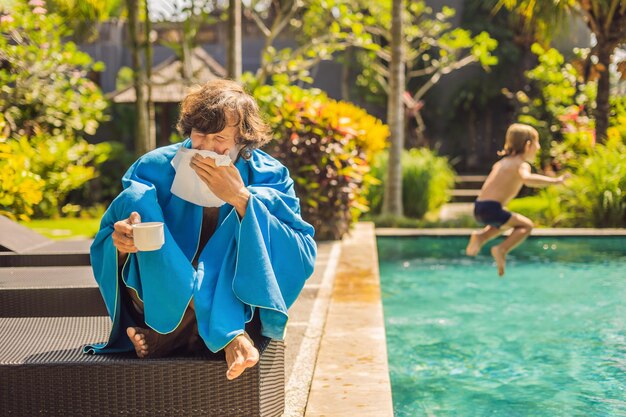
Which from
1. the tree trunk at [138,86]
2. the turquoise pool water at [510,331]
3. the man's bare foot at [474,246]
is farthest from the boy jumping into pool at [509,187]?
the tree trunk at [138,86]

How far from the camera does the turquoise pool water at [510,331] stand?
3826mm

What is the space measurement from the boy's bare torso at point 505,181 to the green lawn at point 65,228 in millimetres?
4213

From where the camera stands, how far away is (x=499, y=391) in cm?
398

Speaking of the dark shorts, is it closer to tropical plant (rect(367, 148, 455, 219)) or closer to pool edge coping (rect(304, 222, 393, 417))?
pool edge coping (rect(304, 222, 393, 417))

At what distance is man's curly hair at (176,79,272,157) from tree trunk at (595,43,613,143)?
30.4 feet

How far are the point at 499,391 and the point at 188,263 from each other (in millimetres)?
2163

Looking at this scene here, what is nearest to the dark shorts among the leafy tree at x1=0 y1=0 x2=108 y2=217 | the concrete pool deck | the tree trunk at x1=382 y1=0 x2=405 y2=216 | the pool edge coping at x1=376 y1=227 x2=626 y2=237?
the concrete pool deck

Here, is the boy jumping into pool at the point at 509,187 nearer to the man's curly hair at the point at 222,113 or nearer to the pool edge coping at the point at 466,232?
the pool edge coping at the point at 466,232

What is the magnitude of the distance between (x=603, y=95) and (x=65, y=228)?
7371 millimetres

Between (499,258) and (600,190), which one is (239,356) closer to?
(499,258)

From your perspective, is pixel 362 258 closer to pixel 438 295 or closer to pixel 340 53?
pixel 438 295

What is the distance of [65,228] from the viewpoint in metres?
9.34

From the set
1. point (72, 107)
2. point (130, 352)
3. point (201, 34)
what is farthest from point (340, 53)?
point (130, 352)

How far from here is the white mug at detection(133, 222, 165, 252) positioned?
2250mm
